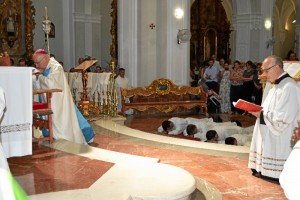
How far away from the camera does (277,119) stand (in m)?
4.97

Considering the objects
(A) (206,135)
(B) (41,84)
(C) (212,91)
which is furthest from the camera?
(C) (212,91)

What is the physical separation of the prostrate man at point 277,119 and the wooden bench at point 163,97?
6.48 metres

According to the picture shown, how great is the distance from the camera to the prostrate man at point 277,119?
496 cm

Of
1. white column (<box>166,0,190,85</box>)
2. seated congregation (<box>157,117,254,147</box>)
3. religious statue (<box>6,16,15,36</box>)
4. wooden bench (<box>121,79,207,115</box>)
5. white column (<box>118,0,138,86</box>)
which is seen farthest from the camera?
religious statue (<box>6,16,15,36</box>)

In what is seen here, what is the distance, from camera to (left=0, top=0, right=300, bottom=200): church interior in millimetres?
4656

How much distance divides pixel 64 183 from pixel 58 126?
232 centimetres

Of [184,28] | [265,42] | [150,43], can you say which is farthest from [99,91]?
[265,42]

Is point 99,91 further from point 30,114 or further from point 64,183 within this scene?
point 64,183

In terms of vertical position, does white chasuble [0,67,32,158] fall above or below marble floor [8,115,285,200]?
above

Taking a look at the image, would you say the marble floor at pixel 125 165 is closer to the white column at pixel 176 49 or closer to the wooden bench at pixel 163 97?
the wooden bench at pixel 163 97

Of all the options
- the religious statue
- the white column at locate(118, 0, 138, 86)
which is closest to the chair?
the white column at locate(118, 0, 138, 86)

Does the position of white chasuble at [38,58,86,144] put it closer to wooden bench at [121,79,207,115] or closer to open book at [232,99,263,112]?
open book at [232,99,263,112]

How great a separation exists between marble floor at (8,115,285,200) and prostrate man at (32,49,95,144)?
0.29 m

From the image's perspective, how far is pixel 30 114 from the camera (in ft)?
18.5
